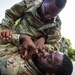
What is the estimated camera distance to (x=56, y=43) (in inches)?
133

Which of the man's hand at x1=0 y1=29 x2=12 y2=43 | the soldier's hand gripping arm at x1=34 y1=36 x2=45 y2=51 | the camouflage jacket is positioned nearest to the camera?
the man's hand at x1=0 y1=29 x2=12 y2=43

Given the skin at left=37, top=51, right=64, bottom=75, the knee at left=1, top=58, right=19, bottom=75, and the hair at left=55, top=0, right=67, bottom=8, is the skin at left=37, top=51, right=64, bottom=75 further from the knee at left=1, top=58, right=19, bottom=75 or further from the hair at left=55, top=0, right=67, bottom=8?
the hair at left=55, top=0, right=67, bottom=8

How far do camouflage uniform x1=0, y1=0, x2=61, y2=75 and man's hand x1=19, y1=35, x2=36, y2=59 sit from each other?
62 millimetres

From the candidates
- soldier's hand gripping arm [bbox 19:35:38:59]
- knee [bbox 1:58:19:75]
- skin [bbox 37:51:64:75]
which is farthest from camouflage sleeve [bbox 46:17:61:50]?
knee [bbox 1:58:19:75]

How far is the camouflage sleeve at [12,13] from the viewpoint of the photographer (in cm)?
335

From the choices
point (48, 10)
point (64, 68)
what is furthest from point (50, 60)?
point (48, 10)

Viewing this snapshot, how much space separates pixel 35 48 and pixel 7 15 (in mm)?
602

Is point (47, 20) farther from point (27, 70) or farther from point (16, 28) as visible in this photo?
point (27, 70)

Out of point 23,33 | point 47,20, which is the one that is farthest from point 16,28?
point 47,20

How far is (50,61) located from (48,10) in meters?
0.57

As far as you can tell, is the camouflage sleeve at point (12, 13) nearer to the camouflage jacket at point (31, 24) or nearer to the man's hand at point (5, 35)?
the camouflage jacket at point (31, 24)

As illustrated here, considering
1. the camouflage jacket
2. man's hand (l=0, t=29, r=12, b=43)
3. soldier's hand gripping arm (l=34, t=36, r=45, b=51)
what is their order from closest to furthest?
1. man's hand (l=0, t=29, r=12, b=43)
2. soldier's hand gripping arm (l=34, t=36, r=45, b=51)
3. the camouflage jacket

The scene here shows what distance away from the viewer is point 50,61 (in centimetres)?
318

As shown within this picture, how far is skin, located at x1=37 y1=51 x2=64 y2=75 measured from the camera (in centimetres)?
317
